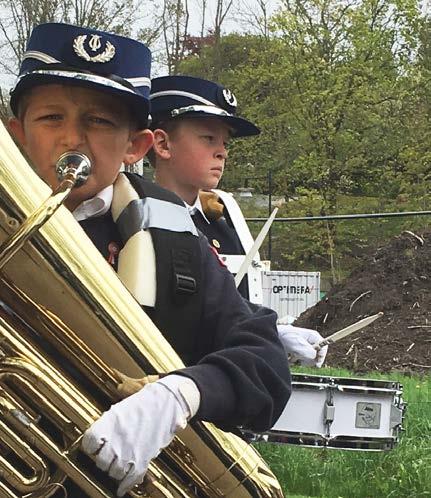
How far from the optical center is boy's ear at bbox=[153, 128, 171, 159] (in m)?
3.43

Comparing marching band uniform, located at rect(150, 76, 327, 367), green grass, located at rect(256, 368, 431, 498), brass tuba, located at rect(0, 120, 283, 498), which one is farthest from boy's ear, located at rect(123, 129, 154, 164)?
green grass, located at rect(256, 368, 431, 498)

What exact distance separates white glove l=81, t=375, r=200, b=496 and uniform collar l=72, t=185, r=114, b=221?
0.52 meters

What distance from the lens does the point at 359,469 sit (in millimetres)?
5082

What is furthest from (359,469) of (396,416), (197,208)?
(197,208)

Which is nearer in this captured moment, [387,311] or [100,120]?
[100,120]

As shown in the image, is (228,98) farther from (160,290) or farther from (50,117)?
(160,290)

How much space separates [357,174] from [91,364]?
20.6m

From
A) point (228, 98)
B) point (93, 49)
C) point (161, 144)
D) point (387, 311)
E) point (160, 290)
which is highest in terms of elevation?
point (387, 311)

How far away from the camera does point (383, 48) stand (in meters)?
21.6

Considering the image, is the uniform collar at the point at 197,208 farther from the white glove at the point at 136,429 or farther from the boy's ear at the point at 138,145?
the white glove at the point at 136,429

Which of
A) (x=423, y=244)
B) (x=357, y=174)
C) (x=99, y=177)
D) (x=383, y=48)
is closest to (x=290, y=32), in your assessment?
(x=383, y=48)

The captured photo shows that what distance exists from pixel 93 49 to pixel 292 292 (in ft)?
36.6

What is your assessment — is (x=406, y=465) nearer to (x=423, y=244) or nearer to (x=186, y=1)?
(x=423, y=244)

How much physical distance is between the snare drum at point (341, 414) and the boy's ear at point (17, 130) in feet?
8.77
